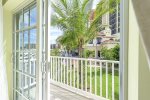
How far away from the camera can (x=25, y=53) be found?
2.53 m

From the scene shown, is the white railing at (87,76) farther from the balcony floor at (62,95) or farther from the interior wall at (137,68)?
the interior wall at (137,68)

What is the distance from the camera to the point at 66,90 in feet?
10.8

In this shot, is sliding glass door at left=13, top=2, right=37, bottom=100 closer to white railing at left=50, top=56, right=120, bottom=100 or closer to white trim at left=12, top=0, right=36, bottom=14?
white trim at left=12, top=0, right=36, bottom=14

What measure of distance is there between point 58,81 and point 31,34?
1567 mm

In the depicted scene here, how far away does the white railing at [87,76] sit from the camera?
5.86 feet

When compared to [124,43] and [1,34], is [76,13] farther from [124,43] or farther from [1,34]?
[124,43]

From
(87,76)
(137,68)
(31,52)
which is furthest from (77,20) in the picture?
(137,68)

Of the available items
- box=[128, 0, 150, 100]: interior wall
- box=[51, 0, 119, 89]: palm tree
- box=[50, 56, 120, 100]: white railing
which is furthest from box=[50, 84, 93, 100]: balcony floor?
box=[128, 0, 150, 100]: interior wall

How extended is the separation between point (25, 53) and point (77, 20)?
2.82ft

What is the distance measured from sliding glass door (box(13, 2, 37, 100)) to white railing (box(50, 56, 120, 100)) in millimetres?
439

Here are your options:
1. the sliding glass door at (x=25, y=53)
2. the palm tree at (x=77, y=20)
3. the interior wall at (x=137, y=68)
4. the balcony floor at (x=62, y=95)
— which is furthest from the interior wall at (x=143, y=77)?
the balcony floor at (x=62, y=95)

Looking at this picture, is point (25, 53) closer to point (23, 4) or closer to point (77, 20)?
point (23, 4)

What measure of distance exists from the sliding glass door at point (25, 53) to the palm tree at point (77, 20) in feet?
1.14

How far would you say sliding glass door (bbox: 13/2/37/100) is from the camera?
2.19 metres
